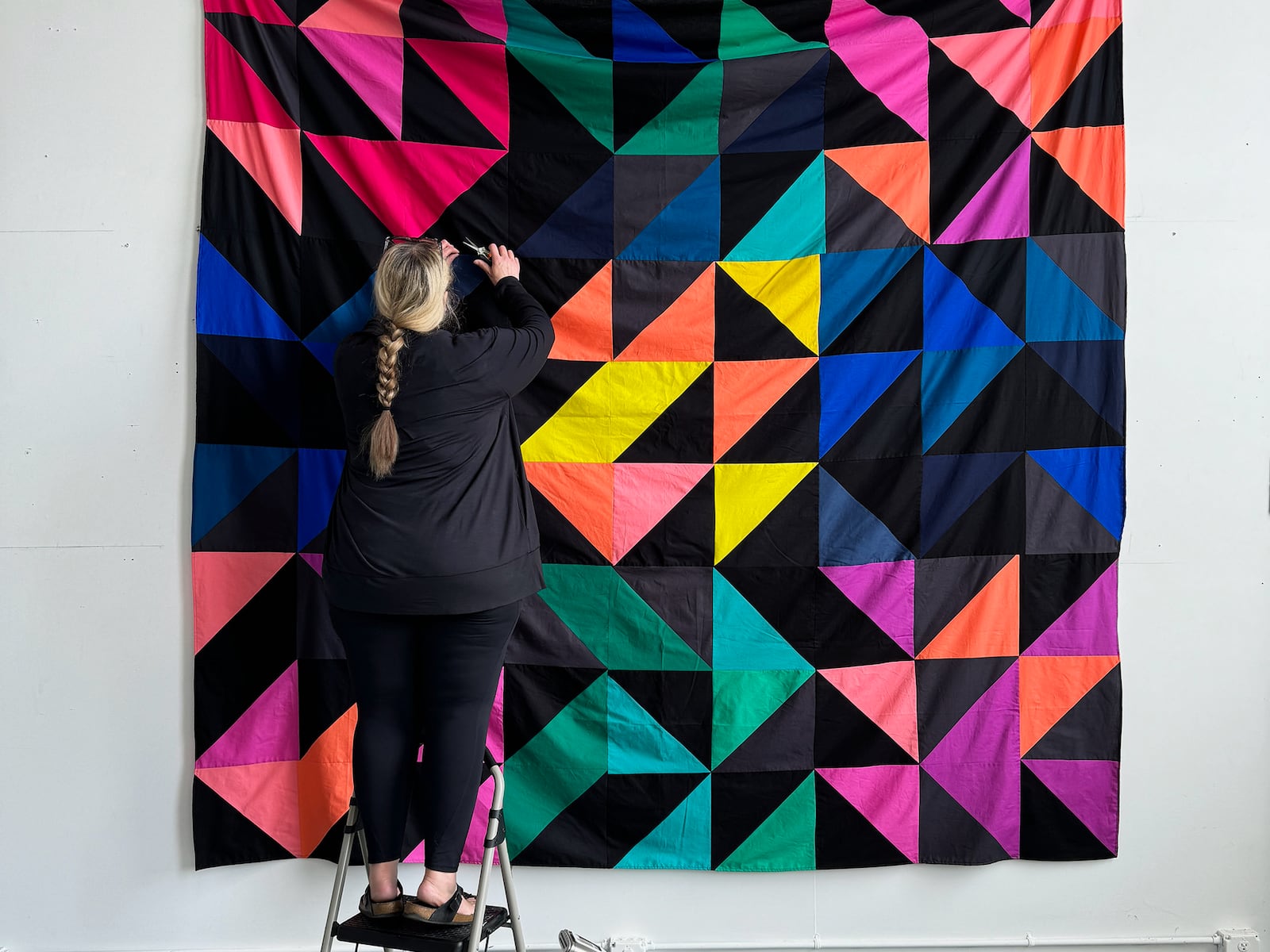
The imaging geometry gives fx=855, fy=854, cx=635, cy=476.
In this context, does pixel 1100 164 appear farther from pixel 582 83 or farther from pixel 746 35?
pixel 582 83

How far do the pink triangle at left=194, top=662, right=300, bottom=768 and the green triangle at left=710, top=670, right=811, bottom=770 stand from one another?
3.04ft

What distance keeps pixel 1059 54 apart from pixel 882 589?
125 centimetres

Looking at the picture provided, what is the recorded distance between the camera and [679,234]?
188cm

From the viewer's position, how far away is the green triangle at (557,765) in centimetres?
189

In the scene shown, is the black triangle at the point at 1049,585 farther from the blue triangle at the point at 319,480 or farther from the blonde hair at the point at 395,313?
the blue triangle at the point at 319,480

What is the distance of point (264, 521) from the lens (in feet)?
6.17

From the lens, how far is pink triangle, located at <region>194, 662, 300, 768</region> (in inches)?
73.9

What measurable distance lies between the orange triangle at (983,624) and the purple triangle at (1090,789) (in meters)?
0.29

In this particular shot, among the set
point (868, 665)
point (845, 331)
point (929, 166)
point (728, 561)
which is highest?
point (929, 166)

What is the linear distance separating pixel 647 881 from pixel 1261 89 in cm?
227

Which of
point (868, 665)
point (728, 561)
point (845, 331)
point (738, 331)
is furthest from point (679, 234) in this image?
point (868, 665)

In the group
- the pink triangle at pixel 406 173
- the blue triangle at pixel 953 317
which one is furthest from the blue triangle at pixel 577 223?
the blue triangle at pixel 953 317

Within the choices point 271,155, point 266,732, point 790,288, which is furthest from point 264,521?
point 790,288

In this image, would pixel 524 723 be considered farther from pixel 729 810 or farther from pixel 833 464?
pixel 833 464
